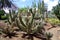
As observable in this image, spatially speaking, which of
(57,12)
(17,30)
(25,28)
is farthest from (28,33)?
(57,12)

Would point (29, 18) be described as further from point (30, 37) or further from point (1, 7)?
point (1, 7)

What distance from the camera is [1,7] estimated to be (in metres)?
33.2

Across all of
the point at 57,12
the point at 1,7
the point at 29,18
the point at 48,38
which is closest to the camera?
the point at 48,38

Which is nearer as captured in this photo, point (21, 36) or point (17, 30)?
point (21, 36)

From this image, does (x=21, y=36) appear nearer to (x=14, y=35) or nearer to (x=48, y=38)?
(x=14, y=35)

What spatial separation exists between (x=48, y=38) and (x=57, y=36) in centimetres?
211

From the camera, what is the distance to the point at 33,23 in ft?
44.5

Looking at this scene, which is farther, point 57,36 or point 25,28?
point 57,36

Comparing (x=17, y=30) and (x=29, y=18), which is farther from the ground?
(x=29, y=18)

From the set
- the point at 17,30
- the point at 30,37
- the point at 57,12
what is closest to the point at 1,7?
the point at 57,12

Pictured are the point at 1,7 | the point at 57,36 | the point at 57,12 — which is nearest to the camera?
the point at 57,36

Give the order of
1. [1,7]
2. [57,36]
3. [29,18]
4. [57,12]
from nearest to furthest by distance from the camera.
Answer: [29,18]
[57,36]
[57,12]
[1,7]

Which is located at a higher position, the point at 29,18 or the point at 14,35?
the point at 29,18

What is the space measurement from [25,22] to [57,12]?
43.2 feet
